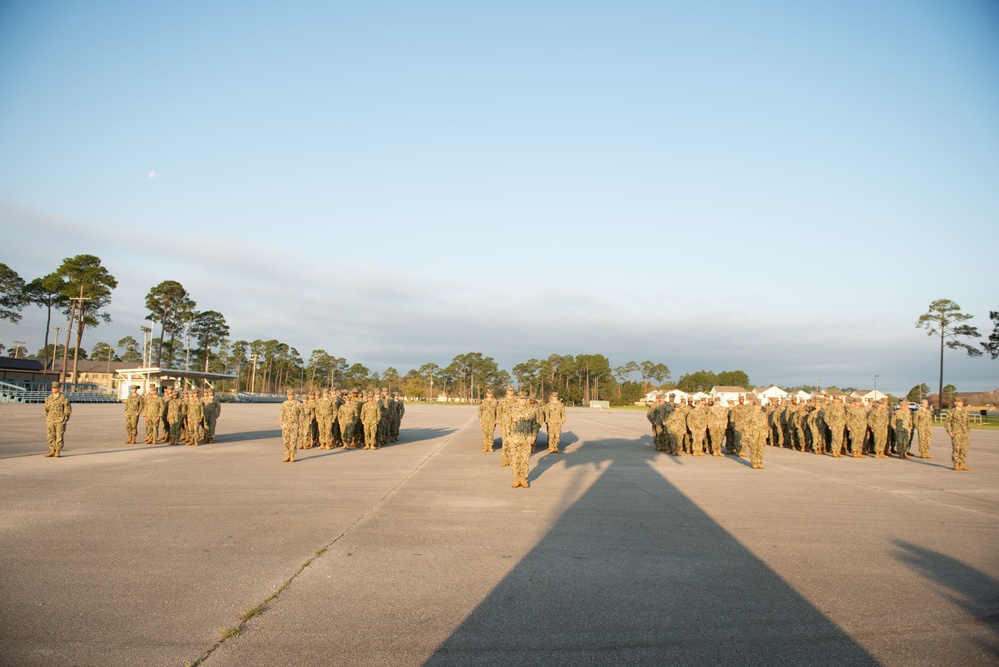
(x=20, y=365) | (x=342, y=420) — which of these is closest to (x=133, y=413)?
(x=342, y=420)

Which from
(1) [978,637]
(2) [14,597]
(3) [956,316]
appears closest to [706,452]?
(1) [978,637]

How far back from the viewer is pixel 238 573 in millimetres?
5629

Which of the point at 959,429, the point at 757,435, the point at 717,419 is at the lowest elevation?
the point at 757,435

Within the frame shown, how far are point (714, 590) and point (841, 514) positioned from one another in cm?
508

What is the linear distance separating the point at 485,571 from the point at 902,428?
19.1 m

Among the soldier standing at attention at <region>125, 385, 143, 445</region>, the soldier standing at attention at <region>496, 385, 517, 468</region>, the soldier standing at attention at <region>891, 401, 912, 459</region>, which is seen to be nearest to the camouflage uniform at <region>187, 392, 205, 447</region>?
the soldier standing at attention at <region>125, 385, 143, 445</region>

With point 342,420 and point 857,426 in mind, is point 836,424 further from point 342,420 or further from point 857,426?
point 342,420

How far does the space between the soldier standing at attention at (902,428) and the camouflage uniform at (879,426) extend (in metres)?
0.71

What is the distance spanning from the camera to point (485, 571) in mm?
5895

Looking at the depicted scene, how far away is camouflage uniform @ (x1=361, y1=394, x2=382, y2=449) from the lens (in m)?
18.7

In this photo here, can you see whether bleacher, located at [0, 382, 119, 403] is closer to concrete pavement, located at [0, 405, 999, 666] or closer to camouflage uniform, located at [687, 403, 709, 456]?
concrete pavement, located at [0, 405, 999, 666]

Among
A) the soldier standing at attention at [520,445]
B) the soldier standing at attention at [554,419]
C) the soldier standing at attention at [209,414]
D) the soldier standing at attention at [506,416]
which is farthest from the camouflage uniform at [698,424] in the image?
the soldier standing at attention at [209,414]

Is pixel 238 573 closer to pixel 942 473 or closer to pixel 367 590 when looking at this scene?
pixel 367 590

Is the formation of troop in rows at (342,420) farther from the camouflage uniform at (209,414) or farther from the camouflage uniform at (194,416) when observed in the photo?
the camouflage uniform at (194,416)
